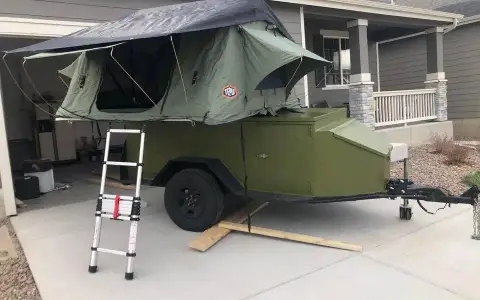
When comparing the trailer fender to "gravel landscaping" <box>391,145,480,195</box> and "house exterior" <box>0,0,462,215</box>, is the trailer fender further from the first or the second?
"gravel landscaping" <box>391,145,480,195</box>

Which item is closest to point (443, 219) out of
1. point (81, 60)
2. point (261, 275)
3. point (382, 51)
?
point (261, 275)


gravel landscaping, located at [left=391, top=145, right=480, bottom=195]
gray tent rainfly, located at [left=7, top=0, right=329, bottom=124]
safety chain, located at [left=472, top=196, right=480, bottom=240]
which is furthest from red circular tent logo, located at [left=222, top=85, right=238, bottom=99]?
gravel landscaping, located at [left=391, top=145, right=480, bottom=195]

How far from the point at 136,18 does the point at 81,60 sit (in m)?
0.97

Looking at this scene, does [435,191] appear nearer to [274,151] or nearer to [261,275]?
[274,151]

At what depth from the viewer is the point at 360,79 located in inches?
397

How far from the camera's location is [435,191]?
412 centimetres

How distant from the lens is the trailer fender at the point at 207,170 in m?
4.59

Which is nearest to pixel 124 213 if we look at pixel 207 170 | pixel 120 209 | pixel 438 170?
pixel 120 209

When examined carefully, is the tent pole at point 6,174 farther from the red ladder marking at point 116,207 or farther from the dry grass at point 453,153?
the dry grass at point 453,153

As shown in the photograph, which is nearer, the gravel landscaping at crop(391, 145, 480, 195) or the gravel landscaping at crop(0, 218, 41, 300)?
the gravel landscaping at crop(0, 218, 41, 300)

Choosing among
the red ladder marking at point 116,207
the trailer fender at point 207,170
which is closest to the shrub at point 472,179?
the trailer fender at point 207,170

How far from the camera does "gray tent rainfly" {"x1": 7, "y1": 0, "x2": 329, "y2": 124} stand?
3922 mm

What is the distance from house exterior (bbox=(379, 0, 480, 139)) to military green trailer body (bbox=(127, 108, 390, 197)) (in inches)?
401

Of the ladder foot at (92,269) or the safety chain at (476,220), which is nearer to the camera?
the ladder foot at (92,269)
